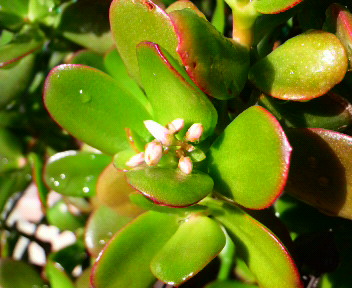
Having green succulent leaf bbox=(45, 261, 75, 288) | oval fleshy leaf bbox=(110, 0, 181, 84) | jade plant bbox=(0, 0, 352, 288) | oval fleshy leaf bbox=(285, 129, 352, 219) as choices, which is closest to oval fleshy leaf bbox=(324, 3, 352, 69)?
jade plant bbox=(0, 0, 352, 288)

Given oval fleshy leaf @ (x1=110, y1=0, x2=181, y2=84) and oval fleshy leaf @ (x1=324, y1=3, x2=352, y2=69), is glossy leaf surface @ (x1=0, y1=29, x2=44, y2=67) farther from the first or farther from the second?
oval fleshy leaf @ (x1=324, y1=3, x2=352, y2=69)

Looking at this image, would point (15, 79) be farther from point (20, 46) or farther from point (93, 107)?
point (93, 107)

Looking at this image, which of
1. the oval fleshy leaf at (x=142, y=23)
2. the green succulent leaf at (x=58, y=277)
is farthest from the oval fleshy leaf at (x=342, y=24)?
the green succulent leaf at (x=58, y=277)

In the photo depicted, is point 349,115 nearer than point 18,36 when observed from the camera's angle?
Yes

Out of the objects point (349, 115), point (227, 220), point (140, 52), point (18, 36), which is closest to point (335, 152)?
point (349, 115)

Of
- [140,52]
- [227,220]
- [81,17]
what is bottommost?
[227,220]

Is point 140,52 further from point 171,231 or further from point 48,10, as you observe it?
point 48,10
